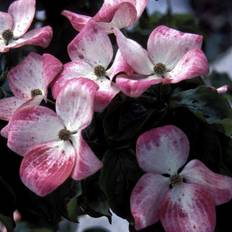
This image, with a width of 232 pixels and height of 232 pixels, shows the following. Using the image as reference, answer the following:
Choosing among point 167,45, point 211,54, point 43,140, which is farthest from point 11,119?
point 211,54

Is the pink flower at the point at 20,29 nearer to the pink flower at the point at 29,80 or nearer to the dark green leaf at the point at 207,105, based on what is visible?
the pink flower at the point at 29,80

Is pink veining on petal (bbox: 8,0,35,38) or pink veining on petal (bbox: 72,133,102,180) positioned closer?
pink veining on petal (bbox: 72,133,102,180)

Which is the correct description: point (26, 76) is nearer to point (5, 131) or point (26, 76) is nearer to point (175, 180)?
point (5, 131)

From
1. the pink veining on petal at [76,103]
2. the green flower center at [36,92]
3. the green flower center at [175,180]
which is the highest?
the pink veining on petal at [76,103]

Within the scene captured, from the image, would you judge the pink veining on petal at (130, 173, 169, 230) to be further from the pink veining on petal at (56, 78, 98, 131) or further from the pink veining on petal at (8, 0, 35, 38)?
the pink veining on petal at (8, 0, 35, 38)

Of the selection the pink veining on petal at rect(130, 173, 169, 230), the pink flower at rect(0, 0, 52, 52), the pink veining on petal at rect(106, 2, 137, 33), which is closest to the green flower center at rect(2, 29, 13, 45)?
the pink flower at rect(0, 0, 52, 52)

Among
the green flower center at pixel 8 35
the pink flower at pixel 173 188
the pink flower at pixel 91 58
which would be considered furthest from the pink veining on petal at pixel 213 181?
the green flower center at pixel 8 35

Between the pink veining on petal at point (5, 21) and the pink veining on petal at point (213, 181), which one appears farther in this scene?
the pink veining on petal at point (5, 21)

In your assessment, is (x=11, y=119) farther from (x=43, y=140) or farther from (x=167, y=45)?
(x=167, y=45)
